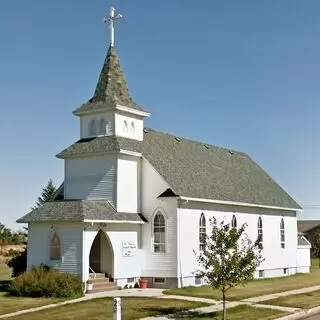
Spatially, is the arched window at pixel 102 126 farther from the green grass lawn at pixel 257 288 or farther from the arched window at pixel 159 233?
the green grass lawn at pixel 257 288

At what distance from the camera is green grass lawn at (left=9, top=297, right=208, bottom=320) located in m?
23.7

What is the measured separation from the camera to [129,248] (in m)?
34.3

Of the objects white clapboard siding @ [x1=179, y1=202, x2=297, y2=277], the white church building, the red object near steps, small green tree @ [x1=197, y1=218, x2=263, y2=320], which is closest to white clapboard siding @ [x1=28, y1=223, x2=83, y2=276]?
the white church building

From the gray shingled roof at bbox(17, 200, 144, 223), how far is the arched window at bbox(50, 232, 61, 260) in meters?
1.07

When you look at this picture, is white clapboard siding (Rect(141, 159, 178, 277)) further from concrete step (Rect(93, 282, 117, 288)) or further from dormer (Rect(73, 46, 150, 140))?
concrete step (Rect(93, 282, 117, 288))

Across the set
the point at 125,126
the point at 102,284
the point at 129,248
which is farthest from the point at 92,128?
the point at 102,284

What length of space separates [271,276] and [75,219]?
746 inches

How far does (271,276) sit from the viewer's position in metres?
44.9

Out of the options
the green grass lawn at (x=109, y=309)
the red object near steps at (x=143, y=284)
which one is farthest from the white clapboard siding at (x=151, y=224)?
the green grass lawn at (x=109, y=309)

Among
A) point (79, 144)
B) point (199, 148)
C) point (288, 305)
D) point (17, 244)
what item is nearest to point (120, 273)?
point (79, 144)

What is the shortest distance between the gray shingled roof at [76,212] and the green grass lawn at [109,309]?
491 centimetres

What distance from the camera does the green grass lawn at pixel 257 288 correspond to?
31.0 metres

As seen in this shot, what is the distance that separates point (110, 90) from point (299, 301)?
53.0ft

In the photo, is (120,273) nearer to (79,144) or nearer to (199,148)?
(79,144)
